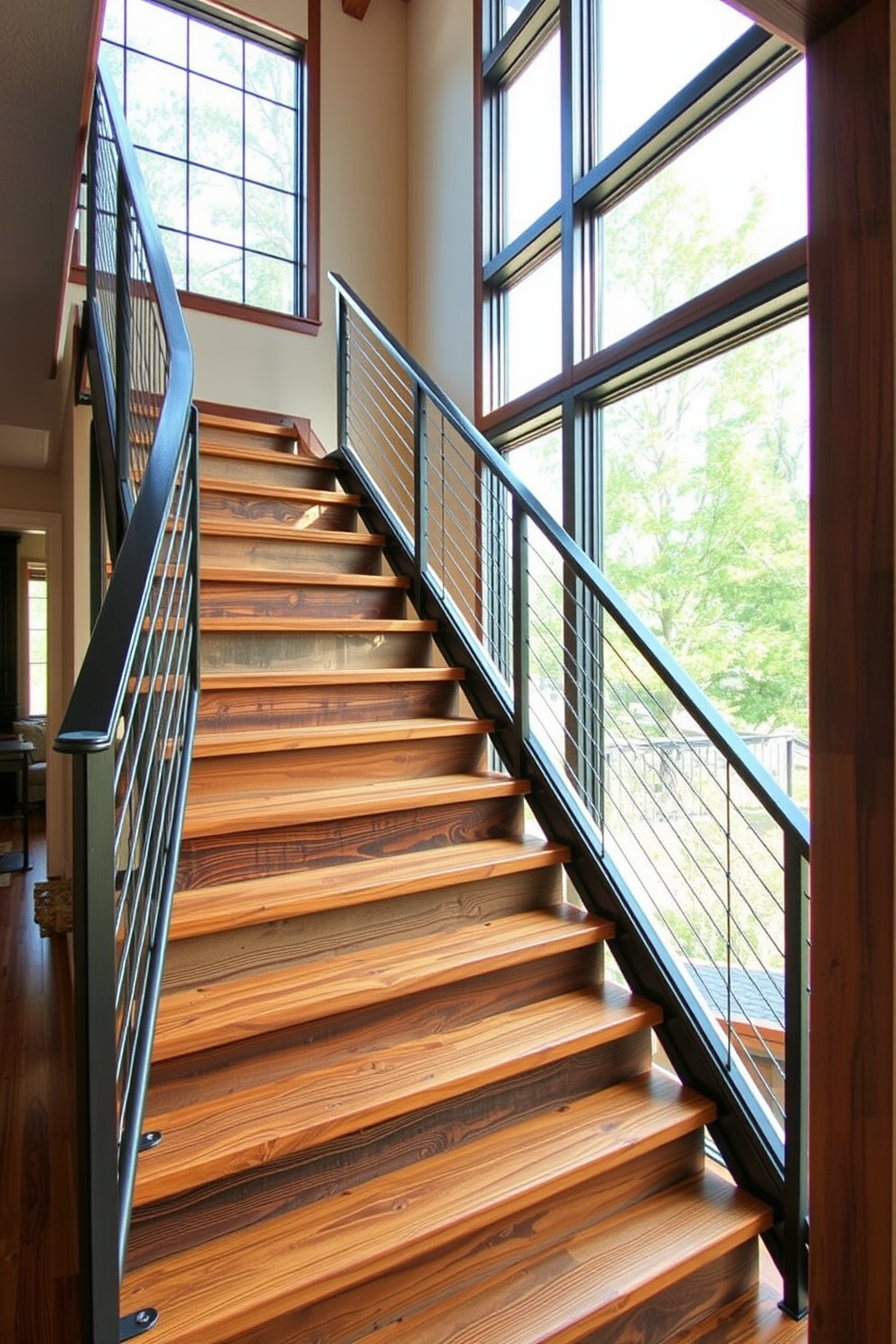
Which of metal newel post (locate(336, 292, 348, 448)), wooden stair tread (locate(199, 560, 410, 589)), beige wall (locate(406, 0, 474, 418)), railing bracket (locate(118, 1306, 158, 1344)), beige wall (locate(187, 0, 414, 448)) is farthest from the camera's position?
beige wall (locate(187, 0, 414, 448))

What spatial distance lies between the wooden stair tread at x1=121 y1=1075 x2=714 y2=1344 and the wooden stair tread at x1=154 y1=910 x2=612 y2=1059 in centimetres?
31

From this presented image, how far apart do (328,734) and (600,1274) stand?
1.33 meters

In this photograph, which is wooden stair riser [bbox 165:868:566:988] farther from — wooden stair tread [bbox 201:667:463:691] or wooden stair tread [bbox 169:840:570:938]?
wooden stair tread [bbox 201:667:463:691]

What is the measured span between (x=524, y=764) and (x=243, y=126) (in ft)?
14.2

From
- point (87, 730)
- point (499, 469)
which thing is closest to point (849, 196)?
point (87, 730)

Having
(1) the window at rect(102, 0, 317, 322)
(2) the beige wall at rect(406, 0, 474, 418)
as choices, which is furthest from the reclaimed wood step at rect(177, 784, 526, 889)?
(1) the window at rect(102, 0, 317, 322)

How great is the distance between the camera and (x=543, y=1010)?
5.96 ft

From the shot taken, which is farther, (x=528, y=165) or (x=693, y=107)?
(x=528, y=165)

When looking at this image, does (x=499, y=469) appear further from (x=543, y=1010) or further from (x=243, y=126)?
(x=243, y=126)

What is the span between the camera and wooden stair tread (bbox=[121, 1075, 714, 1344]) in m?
1.17

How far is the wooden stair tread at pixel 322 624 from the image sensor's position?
2.42 m

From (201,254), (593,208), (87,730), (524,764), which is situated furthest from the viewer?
(201,254)

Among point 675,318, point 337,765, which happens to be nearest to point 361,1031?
point 337,765

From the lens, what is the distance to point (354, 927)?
1803mm
